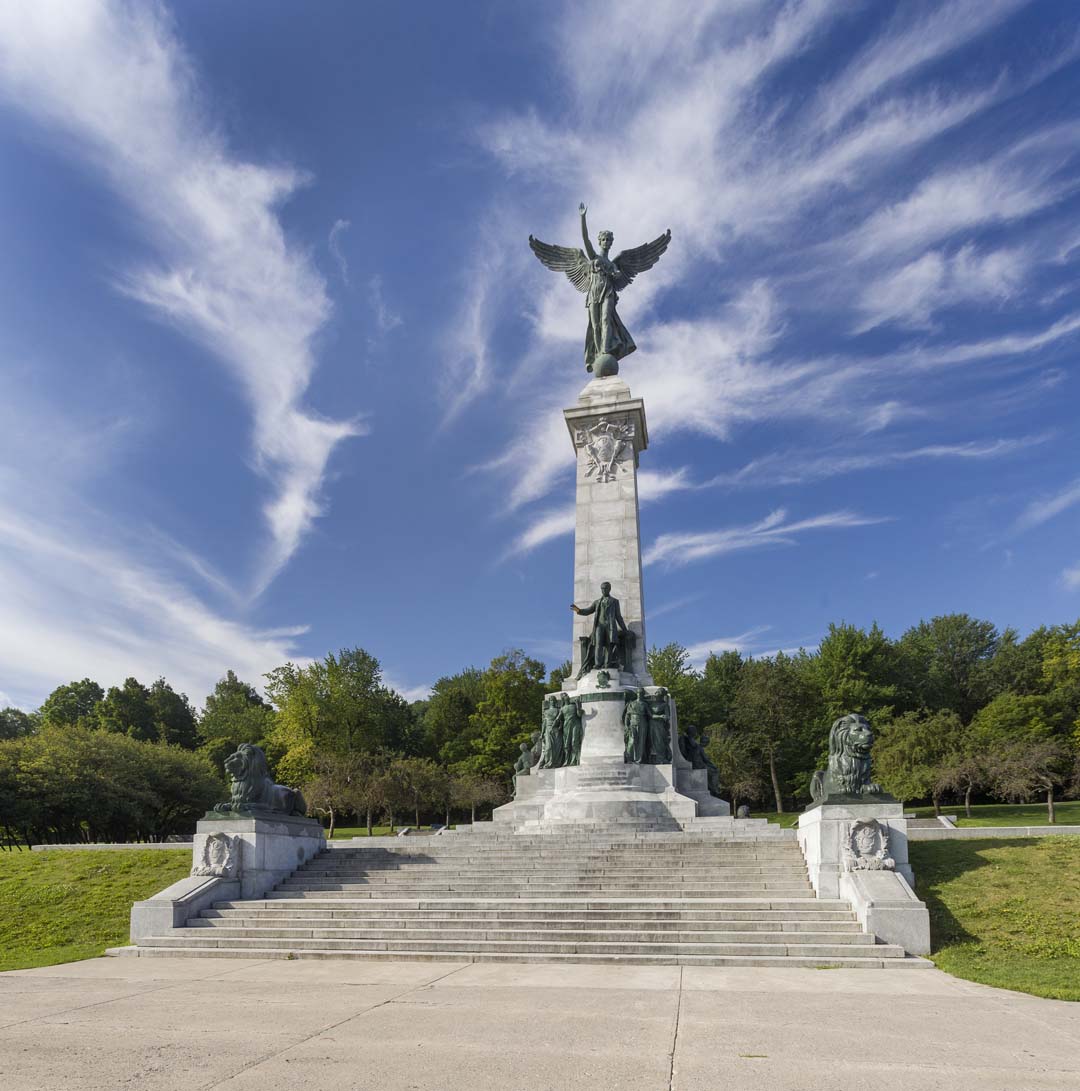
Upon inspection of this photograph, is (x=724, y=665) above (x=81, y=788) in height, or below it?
above

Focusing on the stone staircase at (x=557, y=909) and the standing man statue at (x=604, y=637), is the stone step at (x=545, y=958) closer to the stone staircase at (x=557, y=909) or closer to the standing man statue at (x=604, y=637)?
the stone staircase at (x=557, y=909)

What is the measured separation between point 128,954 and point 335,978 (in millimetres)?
4640

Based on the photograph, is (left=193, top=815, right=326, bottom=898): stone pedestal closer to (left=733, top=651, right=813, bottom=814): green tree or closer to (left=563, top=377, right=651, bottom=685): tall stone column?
(left=563, top=377, right=651, bottom=685): tall stone column

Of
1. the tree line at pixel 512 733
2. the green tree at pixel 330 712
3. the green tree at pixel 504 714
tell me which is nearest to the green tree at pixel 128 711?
the tree line at pixel 512 733

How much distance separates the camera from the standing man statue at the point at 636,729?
854 inches

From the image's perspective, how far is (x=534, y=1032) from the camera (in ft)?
24.0

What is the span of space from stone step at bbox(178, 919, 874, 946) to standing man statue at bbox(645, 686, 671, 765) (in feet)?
30.8

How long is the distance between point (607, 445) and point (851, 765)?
1444 centimetres

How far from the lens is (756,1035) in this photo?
283 inches

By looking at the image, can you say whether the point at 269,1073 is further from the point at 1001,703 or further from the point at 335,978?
the point at 1001,703

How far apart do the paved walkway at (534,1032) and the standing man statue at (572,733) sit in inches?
461

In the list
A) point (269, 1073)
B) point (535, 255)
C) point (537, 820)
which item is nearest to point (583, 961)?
point (269, 1073)

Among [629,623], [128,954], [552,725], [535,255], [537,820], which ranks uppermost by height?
[535,255]

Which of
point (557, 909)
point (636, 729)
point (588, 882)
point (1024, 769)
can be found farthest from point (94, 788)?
point (1024, 769)
